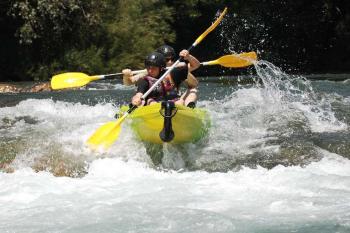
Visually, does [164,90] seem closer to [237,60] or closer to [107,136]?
[107,136]

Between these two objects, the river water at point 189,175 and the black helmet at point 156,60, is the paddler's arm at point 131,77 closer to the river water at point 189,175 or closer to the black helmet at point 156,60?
the black helmet at point 156,60

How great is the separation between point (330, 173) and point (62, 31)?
11.5 m

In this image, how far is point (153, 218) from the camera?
4.70 metres

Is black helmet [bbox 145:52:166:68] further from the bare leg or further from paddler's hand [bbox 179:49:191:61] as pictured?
the bare leg

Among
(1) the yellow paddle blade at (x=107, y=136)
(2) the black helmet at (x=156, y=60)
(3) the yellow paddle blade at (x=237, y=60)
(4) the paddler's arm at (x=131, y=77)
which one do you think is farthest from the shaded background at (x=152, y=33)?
(1) the yellow paddle blade at (x=107, y=136)

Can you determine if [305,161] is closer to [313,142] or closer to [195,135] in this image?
[313,142]

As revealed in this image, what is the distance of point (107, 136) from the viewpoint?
6.27 m

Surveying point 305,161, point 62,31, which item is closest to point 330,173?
point 305,161

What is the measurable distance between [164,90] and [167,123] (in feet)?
2.75

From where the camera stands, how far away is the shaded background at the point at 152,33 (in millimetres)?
15945

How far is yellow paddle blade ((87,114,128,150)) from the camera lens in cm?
627

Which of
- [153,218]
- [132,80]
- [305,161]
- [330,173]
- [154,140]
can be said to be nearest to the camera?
[153,218]

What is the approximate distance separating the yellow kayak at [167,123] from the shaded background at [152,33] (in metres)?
9.34

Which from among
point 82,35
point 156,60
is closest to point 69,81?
point 156,60
